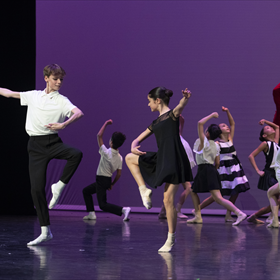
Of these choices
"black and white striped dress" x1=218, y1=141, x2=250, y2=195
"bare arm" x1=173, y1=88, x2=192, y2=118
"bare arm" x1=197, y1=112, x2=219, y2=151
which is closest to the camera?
"bare arm" x1=173, y1=88, x2=192, y2=118

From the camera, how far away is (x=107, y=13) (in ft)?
26.4

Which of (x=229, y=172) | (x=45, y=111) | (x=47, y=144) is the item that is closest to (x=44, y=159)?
(x=47, y=144)

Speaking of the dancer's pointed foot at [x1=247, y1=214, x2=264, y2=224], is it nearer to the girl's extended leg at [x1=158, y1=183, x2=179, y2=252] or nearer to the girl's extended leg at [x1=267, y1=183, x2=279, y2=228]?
the girl's extended leg at [x1=267, y1=183, x2=279, y2=228]

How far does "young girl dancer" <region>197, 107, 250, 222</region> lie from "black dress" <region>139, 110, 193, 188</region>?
2945mm

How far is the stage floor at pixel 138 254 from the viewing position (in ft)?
8.89

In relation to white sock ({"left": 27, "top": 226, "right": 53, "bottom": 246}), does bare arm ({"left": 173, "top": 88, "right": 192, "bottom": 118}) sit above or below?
above

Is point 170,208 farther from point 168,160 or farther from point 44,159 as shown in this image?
point 44,159

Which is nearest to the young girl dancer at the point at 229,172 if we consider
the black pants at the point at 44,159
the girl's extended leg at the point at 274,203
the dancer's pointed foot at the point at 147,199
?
the girl's extended leg at the point at 274,203

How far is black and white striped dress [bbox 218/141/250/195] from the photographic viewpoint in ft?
20.9

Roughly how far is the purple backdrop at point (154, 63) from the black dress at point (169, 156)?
399 cm

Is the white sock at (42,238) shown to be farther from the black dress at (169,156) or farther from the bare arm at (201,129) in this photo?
the bare arm at (201,129)

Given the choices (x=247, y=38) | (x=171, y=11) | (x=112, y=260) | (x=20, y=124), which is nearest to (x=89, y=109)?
(x=20, y=124)

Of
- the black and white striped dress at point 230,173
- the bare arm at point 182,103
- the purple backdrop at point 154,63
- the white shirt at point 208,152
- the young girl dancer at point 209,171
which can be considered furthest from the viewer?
the purple backdrop at point 154,63

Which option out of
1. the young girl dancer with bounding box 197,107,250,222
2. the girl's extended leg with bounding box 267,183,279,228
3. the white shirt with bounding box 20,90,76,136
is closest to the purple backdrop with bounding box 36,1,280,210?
the young girl dancer with bounding box 197,107,250,222
